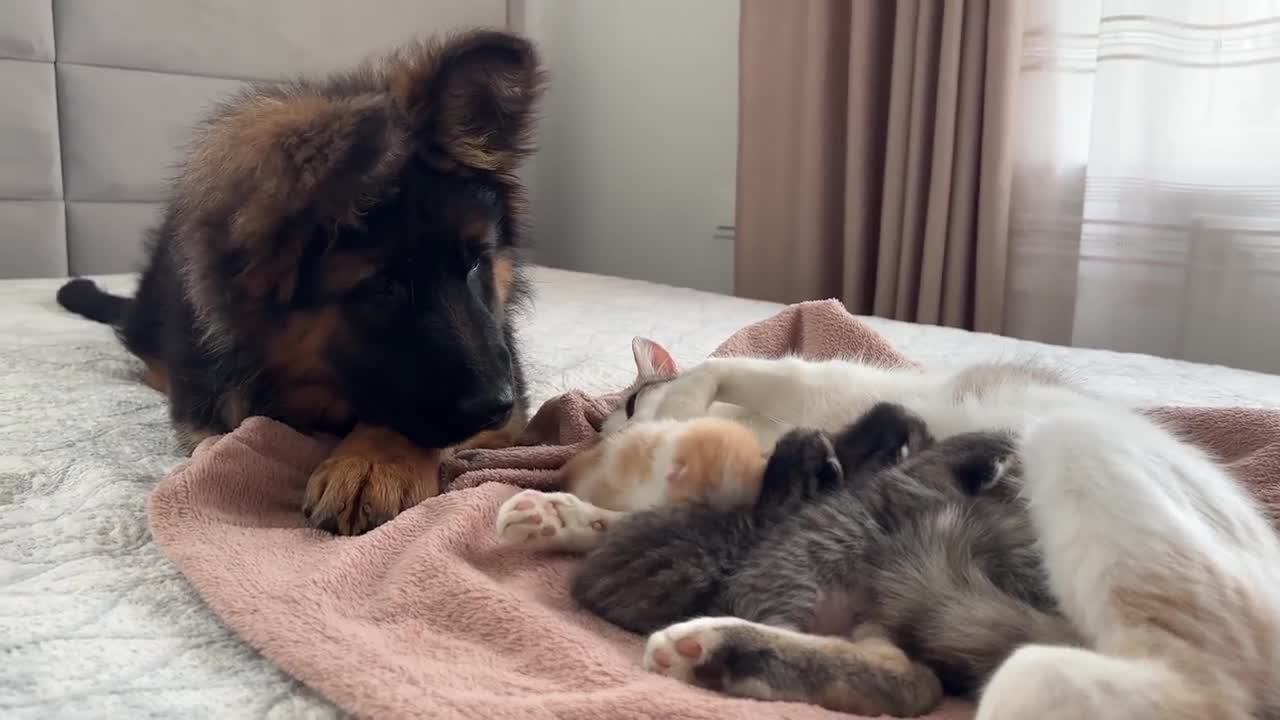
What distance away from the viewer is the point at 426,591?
3.09ft

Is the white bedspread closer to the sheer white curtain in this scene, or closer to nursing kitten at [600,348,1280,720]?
nursing kitten at [600,348,1280,720]

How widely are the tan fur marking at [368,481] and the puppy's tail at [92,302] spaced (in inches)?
54.2

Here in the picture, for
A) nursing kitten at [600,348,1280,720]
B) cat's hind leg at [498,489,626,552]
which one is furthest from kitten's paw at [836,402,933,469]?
cat's hind leg at [498,489,626,552]

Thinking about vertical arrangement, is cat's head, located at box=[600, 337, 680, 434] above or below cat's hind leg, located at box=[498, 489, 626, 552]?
above

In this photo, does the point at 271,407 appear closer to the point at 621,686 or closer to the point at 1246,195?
the point at 621,686

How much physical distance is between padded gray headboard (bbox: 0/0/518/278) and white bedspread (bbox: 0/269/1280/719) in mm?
637

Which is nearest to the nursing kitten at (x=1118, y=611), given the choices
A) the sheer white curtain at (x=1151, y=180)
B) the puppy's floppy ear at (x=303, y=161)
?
the puppy's floppy ear at (x=303, y=161)

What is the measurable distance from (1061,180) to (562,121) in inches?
106

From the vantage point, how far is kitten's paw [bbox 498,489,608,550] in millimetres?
1093

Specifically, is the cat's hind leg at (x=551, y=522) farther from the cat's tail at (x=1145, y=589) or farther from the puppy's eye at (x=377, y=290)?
the cat's tail at (x=1145, y=589)

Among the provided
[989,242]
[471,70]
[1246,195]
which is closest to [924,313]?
[989,242]

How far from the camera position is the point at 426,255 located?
135cm

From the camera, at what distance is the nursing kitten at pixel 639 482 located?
3.61ft

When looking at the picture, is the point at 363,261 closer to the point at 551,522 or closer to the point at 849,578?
the point at 551,522
